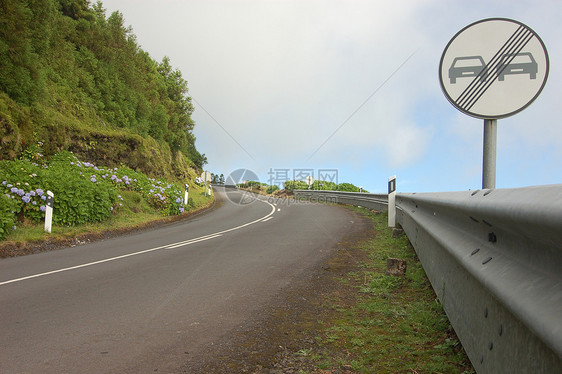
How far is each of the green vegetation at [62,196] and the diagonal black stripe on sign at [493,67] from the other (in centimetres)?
1021

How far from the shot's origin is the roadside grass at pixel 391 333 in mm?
2977

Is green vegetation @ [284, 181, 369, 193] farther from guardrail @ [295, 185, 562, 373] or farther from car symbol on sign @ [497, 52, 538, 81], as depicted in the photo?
guardrail @ [295, 185, 562, 373]

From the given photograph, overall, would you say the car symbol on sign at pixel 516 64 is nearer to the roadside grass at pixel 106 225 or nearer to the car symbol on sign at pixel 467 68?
the car symbol on sign at pixel 467 68

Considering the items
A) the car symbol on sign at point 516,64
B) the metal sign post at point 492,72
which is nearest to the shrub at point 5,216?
the metal sign post at point 492,72

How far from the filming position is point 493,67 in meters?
4.02

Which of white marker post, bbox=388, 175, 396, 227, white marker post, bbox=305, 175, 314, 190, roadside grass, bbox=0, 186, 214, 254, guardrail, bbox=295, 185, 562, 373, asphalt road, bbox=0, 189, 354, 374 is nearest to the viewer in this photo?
guardrail, bbox=295, 185, 562, 373

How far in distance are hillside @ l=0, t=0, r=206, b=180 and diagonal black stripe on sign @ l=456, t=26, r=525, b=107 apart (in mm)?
13765

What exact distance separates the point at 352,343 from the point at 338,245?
5.53 meters

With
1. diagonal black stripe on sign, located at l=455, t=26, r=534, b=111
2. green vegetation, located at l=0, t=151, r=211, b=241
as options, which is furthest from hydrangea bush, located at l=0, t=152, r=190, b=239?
diagonal black stripe on sign, located at l=455, t=26, r=534, b=111

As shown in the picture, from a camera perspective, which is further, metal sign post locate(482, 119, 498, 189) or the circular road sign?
metal sign post locate(482, 119, 498, 189)

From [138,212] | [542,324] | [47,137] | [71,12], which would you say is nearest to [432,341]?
[542,324]

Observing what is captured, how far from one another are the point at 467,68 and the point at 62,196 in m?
11.5

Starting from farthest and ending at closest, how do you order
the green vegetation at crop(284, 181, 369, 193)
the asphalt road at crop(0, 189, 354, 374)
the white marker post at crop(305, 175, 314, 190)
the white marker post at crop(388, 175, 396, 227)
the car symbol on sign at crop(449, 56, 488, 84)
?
the white marker post at crop(305, 175, 314, 190) < the green vegetation at crop(284, 181, 369, 193) < the white marker post at crop(388, 175, 396, 227) < the car symbol on sign at crop(449, 56, 488, 84) < the asphalt road at crop(0, 189, 354, 374)

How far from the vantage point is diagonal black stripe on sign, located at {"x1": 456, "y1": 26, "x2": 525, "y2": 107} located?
397 cm
